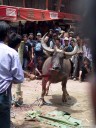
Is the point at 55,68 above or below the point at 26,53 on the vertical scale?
above

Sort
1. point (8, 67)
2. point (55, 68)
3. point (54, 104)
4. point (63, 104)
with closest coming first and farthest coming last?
1. point (8, 67)
2. point (55, 68)
3. point (54, 104)
4. point (63, 104)

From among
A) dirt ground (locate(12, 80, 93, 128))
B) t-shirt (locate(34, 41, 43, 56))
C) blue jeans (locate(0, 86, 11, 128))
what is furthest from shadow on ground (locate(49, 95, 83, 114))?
blue jeans (locate(0, 86, 11, 128))

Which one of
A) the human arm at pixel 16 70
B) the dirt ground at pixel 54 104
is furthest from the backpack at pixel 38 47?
the human arm at pixel 16 70

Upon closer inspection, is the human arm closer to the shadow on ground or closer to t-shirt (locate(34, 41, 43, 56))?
the shadow on ground

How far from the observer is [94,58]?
3.90 feet

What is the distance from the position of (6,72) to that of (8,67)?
0.07 metres

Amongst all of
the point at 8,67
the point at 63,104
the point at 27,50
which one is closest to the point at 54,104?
the point at 63,104

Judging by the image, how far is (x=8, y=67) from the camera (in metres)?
3.69

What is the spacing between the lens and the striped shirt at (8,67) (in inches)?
143

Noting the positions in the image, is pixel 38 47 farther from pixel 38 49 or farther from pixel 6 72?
pixel 6 72

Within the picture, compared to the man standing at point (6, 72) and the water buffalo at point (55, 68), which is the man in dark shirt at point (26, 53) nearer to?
the water buffalo at point (55, 68)

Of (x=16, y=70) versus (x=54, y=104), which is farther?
(x=54, y=104)

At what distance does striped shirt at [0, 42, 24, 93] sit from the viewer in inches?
143

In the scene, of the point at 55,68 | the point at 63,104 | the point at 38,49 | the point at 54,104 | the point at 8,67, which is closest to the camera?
the point at 8,67
